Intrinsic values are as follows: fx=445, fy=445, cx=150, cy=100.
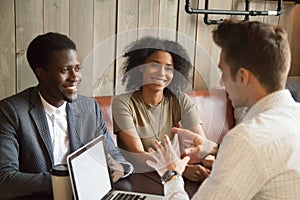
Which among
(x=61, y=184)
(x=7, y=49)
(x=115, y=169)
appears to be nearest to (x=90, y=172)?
(x=61, y=184)

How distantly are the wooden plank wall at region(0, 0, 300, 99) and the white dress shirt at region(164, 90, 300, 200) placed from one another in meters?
1.15

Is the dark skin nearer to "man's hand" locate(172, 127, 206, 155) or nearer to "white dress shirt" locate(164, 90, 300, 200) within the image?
"man's hand" locate(172, 127, 206, 155)

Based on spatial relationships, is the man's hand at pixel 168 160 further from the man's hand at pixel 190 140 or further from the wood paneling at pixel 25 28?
the wood paneling at pixel 25 28

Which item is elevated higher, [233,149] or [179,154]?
[233,149]

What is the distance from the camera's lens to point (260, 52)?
1123 millimetres

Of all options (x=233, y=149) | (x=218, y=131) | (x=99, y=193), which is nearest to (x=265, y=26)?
(x=233, y=149)

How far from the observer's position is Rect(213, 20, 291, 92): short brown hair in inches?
44.4

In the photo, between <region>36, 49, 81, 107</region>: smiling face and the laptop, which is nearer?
the laptop

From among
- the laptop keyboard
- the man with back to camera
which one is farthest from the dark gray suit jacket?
the man with back to camera

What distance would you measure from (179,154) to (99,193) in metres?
0.33

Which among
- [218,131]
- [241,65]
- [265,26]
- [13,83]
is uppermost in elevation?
[265,26]

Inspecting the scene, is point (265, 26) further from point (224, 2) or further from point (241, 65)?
point (224, 2)

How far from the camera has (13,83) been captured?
7.22ft

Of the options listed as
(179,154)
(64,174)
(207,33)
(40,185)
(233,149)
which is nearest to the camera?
(233,149)
